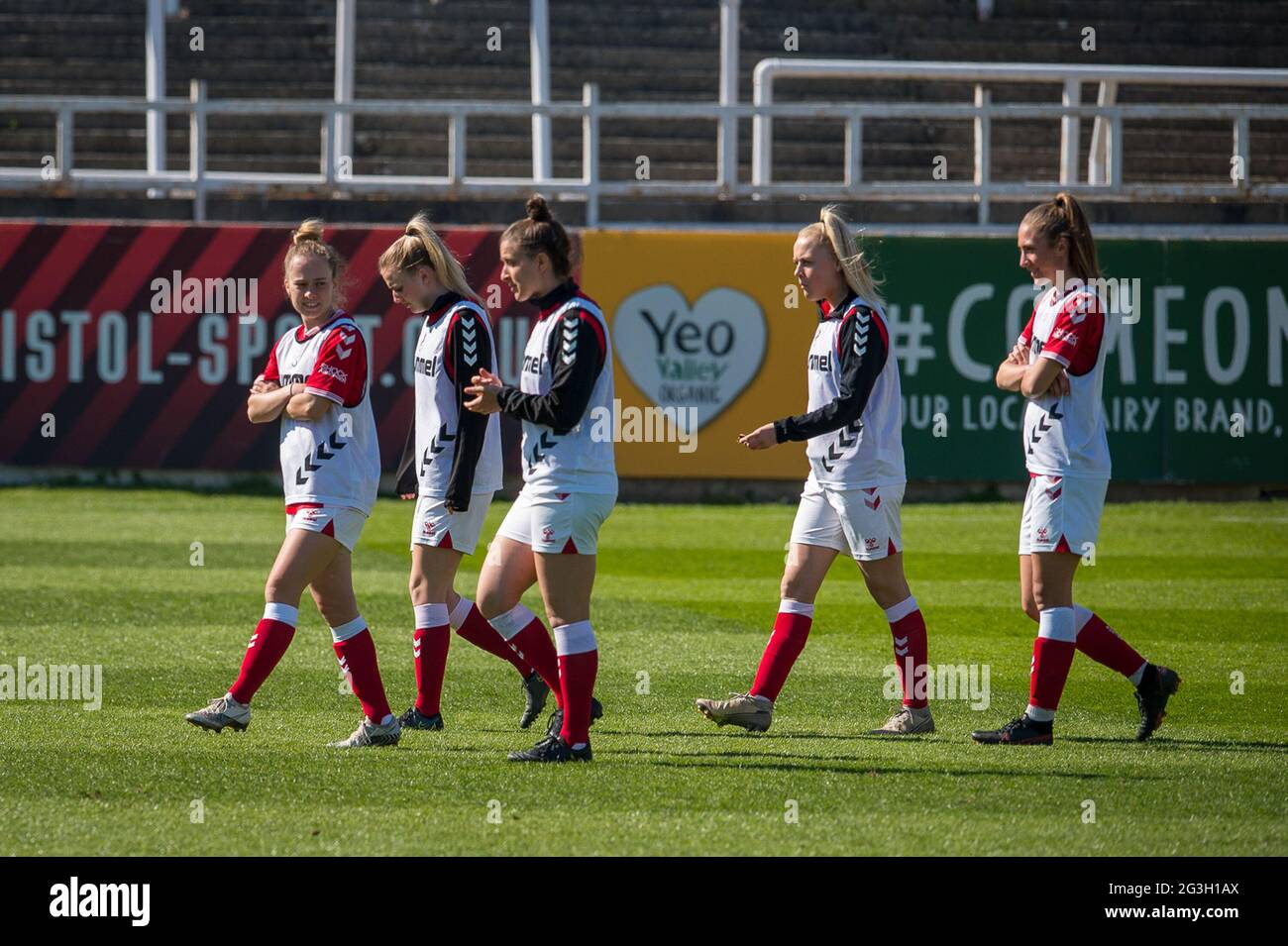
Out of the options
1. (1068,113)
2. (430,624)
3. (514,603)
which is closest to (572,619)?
(514,603)

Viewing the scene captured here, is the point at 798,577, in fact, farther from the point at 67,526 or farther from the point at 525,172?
the point at 525,172

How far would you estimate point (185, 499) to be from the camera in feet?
51.9

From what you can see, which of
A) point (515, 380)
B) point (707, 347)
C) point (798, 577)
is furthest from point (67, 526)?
point (798, 577)

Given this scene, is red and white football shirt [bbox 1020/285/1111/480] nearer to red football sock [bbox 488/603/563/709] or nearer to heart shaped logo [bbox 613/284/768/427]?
red football sock [bbox 488/603/563/709]

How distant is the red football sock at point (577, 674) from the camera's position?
19.6 ft

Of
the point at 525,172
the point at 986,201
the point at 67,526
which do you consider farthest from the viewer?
the point at 525,172

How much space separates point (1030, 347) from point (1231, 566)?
6.54 metres

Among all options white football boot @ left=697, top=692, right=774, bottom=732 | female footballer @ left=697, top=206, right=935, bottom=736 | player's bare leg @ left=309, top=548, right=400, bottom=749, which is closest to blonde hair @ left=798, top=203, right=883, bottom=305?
female footballer @ left=697, top=206, right=935, bottom=736

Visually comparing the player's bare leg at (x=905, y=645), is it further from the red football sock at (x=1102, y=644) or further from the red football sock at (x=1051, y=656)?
the red football sock at (x=1102, y=644)

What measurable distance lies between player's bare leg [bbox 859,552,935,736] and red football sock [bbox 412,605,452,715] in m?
1.74

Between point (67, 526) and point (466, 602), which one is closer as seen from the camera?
point (466, 602)

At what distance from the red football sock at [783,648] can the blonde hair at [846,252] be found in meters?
1.30

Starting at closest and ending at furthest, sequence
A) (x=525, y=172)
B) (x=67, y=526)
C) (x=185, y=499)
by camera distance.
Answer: (x=67, y=526)
(x=185, y=499)
(x=525, y=172)

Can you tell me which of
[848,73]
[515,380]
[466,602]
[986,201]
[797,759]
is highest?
[848,73]
